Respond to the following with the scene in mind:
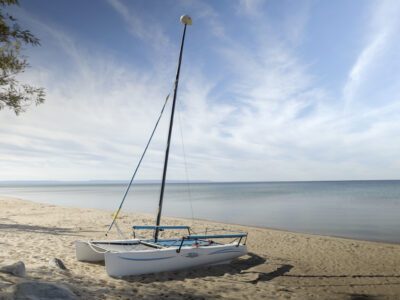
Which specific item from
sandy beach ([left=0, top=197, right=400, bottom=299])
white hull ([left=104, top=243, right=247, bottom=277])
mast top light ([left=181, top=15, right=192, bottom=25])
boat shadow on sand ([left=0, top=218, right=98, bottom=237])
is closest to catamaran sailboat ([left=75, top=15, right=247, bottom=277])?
white hull ([left=104, top=243, right=247, bottom=277])

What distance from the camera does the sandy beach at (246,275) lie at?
9.04m

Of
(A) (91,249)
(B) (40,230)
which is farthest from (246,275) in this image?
(B) (40,230)

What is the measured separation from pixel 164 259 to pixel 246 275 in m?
3.33

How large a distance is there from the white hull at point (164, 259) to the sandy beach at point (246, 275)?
30cm

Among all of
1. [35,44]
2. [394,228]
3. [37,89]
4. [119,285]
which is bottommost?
[119,285]

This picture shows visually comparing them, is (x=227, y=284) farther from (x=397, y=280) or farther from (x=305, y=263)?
(x=397, y=280)

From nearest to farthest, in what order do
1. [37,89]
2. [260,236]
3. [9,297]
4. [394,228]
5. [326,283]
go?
[9,297]
[37,89]
[326,283]
[260,236]
[394,228]

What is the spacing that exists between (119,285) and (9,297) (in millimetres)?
4002

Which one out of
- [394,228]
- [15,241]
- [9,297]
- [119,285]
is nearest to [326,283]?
[119,285]

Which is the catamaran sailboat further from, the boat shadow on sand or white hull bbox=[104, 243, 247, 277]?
the boat shadow on sand

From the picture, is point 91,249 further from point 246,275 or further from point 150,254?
point 246,275

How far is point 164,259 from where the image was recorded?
1185 centimetres

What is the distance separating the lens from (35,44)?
9031mm

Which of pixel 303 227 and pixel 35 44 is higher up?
pixel 35 44
